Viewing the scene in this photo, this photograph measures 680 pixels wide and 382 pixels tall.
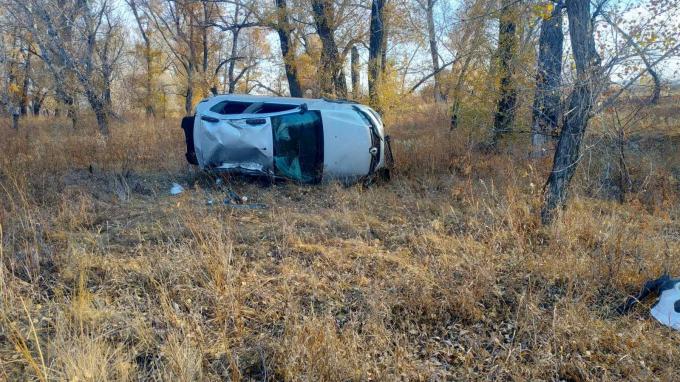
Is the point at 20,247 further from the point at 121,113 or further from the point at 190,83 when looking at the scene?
the point at 190,83

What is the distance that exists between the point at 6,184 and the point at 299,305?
5.75m

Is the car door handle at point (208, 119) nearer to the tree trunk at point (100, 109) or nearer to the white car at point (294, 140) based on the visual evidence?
the white car at point (294, 140)

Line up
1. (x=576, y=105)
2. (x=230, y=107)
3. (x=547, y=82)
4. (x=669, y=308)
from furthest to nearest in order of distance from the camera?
(x=230, y=107) → (x=547, y=82) → (x=576, y=105) → (x=669, y=308)

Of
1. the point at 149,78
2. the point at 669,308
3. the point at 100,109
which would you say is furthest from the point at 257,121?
the point at 149,78

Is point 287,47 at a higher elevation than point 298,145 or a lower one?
higher

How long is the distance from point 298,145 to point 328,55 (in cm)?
588

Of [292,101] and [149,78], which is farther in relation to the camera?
[149,78]

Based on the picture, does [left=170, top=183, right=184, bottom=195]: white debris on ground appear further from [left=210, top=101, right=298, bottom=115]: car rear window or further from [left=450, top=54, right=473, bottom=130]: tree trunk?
[left=450, top=54, right=473, bottom=130]: tree trunk

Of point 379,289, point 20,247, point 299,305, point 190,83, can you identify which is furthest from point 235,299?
point 190,83

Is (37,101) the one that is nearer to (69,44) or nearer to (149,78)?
(149,78)

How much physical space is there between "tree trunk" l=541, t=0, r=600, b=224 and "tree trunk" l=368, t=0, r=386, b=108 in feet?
21.6

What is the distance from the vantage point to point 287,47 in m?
12.8

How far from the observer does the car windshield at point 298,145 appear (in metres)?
6.90

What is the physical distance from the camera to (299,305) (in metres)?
3.23
